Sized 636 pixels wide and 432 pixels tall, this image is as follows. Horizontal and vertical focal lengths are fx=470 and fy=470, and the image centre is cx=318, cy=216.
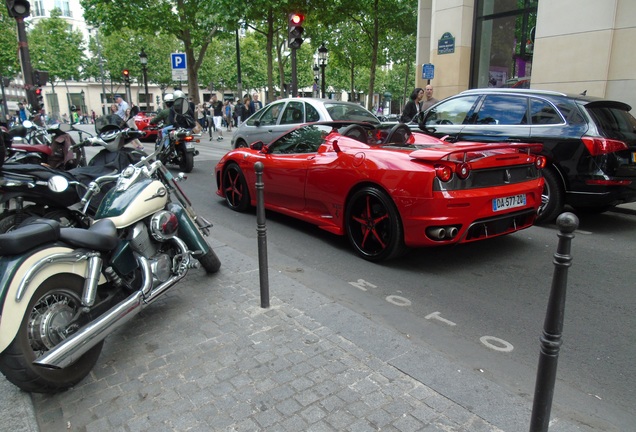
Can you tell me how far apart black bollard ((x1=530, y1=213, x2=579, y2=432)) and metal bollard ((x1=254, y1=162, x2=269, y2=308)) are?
2.14m

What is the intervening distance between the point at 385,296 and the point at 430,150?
1.48 meters

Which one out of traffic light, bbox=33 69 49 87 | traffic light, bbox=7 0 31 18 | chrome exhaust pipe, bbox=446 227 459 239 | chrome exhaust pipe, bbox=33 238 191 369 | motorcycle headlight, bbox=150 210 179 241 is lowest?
chrome exhaust pipe, bbox=33 238 191 369

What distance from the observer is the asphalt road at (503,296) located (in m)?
2.92

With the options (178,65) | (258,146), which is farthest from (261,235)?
(178,65)

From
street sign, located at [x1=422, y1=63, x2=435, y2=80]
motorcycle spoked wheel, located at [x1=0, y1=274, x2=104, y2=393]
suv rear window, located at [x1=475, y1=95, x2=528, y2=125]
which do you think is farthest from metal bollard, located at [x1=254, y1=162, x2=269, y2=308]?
street sign, located at [x1=422, y1=63, x2=435, y2=80]

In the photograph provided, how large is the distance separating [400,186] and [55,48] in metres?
60.4

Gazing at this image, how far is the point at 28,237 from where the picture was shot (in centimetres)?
255

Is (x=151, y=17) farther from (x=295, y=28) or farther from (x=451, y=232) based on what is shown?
(x=451, y=232)

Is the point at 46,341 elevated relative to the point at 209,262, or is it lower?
elevated

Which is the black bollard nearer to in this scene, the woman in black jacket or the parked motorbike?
the parked motorbike

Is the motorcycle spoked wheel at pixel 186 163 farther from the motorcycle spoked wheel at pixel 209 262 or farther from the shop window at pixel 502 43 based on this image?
the shop window at pixel 502 43

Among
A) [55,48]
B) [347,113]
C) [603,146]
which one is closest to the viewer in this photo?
[603,146]

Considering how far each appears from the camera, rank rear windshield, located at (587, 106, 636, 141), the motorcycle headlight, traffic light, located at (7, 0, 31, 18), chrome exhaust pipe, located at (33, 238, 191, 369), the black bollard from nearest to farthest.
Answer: the black bollard < chrome exhaust pipe, located at (33, 238, 191, 369) < the motorcycle headlight < rear windshield, located at (587, 106, 636, 141) < traffic light, located at (7, 0, 31, 18)

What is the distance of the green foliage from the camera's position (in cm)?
5256
